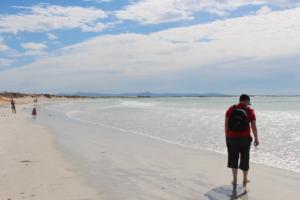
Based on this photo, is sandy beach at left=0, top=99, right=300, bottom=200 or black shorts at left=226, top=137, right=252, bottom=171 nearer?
sandy beach at left=0, top=99, right=300, bottom=200

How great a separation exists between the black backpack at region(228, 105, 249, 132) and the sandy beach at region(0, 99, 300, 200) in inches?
47.5

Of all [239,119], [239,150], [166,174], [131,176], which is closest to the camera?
[239,119]

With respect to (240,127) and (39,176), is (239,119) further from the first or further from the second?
(39,176)

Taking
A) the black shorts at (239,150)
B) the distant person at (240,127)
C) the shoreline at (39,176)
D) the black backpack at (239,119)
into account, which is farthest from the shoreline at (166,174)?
the black backpack at (239,119)

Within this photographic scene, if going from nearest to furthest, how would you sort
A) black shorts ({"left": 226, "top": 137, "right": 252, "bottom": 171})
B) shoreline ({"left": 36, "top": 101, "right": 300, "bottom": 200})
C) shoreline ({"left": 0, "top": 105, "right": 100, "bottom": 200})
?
shoreline ({"left": 0, "top": 105, "right": 100, "bottom": 200}) → shoreline ({"left": 36, "top": 101, "right": 300, "bottom": 200}) → black shorts ({"left": 226, "top": 137, "right": 252, "bottom": 171})

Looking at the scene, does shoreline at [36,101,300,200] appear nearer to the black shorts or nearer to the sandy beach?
the sandy beach

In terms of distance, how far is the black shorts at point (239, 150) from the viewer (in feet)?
26.6

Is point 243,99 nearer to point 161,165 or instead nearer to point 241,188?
point 241,188

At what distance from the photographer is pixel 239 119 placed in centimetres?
801

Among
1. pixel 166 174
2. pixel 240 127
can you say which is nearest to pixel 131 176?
pixel 166 174

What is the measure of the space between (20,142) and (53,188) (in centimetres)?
817

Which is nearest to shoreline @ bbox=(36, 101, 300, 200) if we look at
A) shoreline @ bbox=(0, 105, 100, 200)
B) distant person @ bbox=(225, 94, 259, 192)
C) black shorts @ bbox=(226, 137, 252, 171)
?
shoreline @ bbox=(0, 105, 100, 200)

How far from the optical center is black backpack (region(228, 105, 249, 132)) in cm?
801

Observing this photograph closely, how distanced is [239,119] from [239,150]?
0.61 metres
